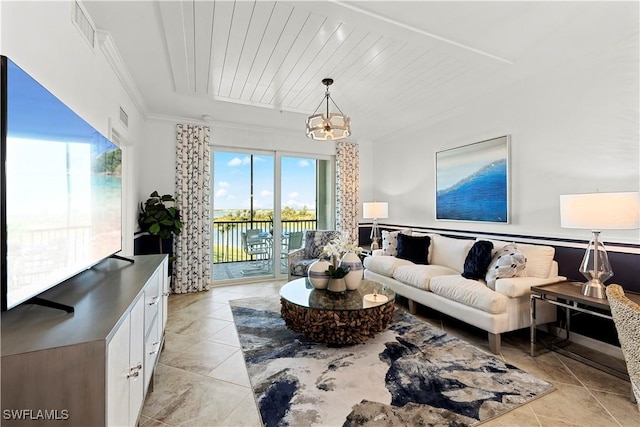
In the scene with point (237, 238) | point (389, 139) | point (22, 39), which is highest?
point (389, 139)

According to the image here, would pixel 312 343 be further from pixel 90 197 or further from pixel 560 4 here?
pixel 560 4

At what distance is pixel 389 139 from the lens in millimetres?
5555

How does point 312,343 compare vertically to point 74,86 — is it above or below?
below

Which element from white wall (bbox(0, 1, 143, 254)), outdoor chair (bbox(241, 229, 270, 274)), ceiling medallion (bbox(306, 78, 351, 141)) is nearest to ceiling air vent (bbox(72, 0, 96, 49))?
white wall (bbox(0, 1, 143, 254))

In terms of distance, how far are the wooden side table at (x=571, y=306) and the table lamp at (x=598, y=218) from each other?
0.11m

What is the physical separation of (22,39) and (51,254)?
1039 mm

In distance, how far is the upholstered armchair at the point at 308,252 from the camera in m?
4.58

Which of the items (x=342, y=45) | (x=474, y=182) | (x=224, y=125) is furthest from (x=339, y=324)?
(x=224, y=125)

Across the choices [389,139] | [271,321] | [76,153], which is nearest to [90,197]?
[76,153]

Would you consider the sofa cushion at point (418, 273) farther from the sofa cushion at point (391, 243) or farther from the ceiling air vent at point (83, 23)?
the ceiling air vent at point (83, 23)

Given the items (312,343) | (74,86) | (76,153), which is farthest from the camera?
(312,343)

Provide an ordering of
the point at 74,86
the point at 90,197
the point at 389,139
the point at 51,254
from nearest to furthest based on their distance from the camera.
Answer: the point at 51,254, the point at 90,197, the point at 74,86, the point at 389,139

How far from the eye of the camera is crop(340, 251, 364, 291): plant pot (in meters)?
2.99

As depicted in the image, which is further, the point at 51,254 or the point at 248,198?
the point at 248,198
